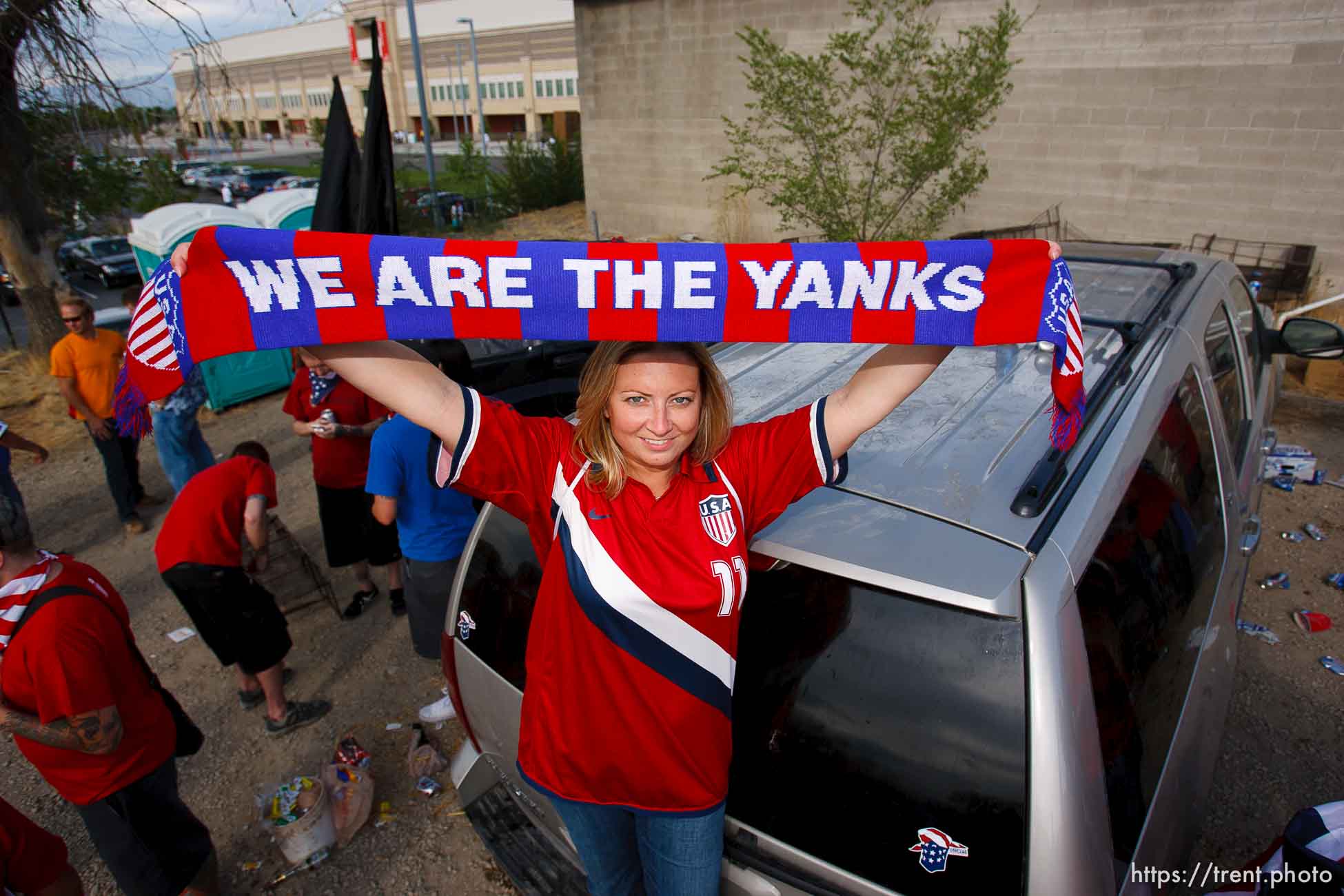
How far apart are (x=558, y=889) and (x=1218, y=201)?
36.0ft

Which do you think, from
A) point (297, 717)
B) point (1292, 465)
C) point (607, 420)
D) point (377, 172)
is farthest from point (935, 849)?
point (1292, 465)

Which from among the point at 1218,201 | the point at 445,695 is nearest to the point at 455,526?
the point at 445,695

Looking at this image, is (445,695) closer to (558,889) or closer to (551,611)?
(558,889)

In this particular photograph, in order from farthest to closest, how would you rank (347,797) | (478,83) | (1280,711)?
(478,83)
(1280,711)
(347,797)

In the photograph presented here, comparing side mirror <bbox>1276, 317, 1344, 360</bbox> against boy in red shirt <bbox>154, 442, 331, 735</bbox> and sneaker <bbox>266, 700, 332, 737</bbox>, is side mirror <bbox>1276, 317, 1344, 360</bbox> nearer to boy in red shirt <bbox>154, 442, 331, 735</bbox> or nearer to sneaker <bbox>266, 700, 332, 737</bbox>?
boy in red shirt <bbox>154, 442, 331, 735</bbox>

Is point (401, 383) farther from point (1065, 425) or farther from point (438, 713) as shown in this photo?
point (438, 713)

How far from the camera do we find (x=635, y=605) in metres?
A: 1.58

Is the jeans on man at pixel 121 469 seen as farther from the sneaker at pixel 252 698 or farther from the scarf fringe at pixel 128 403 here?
the scarf fringe at pixel 128 403

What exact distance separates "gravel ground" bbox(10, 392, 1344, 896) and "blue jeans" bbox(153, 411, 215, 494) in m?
0.72

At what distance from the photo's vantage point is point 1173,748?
190 cm

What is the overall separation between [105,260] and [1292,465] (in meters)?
23.5

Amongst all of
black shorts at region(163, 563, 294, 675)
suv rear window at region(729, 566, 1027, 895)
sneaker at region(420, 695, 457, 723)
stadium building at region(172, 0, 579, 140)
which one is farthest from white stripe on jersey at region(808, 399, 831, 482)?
stadium building at region(172, 0, 579, 140)

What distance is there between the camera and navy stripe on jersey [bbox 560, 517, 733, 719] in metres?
1.60

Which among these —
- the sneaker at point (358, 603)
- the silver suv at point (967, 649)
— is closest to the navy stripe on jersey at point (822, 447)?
the silver suv at point (967, 649)
